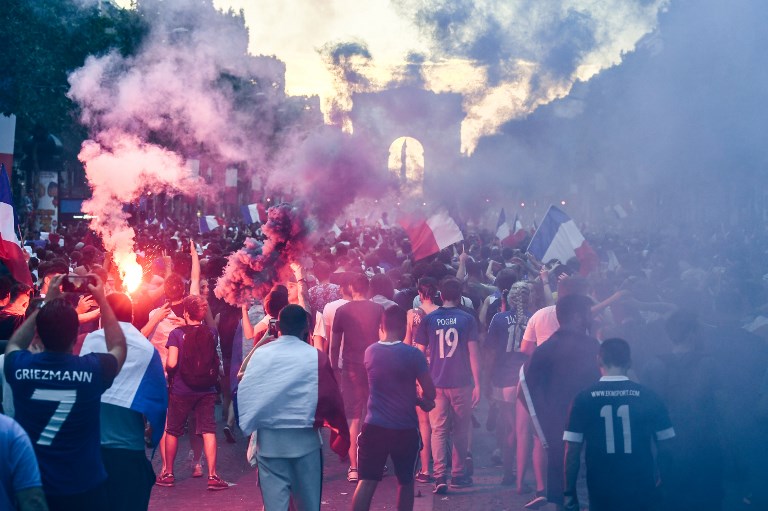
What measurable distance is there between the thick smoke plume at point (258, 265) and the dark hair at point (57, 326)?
4.30 metres

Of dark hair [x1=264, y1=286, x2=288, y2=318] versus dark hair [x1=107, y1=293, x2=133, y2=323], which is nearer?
dark hair [x1=107, y1=293, x2=133, y2=323]

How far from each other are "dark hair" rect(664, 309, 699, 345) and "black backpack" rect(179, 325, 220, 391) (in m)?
4.36

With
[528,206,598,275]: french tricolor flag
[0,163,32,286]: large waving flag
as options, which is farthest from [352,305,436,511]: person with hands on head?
[528,206,598,275]: french tricolor flag

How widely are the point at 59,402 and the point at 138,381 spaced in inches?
41.1

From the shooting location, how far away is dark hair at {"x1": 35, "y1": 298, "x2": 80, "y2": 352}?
16.2ft

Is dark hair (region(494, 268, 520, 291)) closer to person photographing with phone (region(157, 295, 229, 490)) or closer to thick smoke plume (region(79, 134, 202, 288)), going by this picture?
person photographing with phone (region(157, 295, 229, 490))

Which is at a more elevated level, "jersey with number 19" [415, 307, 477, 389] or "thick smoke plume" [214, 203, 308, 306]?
"thick smoke plume" [214, 203, 308, 306]

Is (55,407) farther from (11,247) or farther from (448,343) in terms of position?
(11,247)

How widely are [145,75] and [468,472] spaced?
26.0 feet

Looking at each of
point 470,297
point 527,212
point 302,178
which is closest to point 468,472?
point 470,297

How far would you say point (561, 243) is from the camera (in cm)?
1343

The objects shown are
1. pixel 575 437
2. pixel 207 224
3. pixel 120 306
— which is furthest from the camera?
pixel 207 224

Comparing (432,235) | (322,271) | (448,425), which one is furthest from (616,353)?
(432,235)

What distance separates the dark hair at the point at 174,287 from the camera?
934 centimetres
